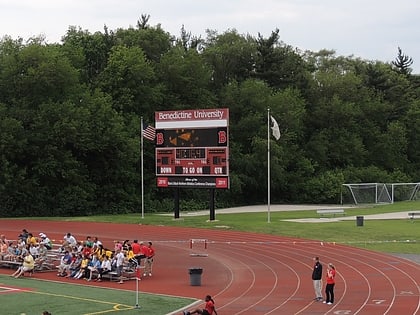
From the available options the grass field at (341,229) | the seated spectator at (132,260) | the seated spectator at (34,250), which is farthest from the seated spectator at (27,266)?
the grass field at (341,229)

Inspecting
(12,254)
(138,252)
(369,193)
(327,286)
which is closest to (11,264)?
→ (12,254)

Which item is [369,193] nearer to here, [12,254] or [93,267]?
[12,254]

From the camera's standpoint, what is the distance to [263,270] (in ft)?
97.7

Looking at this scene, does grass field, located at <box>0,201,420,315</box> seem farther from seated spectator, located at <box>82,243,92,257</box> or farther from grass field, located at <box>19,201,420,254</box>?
seated spectator, located at <box>82,243,92,257</box>

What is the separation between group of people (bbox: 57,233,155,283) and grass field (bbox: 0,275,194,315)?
1.64m

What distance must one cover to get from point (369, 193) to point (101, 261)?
5041 cm

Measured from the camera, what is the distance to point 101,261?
2873 centimetres

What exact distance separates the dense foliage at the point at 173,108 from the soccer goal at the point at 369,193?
265cm

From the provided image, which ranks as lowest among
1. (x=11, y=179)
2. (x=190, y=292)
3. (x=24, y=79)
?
(x=190, y=292)

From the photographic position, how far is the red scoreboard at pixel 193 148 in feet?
145

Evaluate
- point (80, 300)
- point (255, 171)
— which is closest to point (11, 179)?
point (255, 171)

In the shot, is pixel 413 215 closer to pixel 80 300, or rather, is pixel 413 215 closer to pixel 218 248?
pixel 218 248

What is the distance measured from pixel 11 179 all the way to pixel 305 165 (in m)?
37.4

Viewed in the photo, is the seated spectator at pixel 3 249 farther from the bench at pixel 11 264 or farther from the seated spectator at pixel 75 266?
the seated spectator at pixel 75 266
